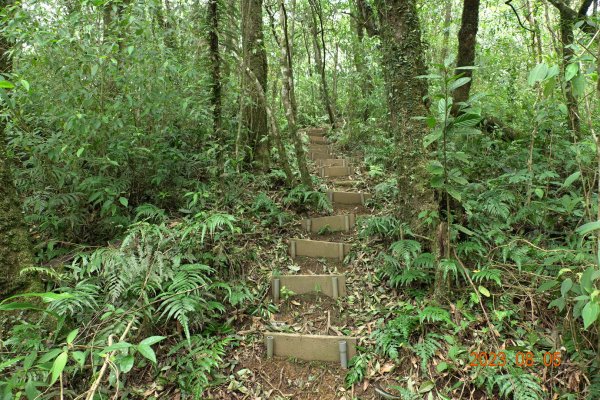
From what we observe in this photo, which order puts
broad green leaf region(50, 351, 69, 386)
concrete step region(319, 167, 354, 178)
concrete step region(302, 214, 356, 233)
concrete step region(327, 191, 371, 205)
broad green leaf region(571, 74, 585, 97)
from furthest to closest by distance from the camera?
concrete step region(319, 167, 354, 178)
concrete step region(327, 191, 371, 205)
concrete step region(302, 214, 356, 233)
broad green leaf region(571, 74, 585, 97)
broad green leaf region(50, 351, 69, 386)

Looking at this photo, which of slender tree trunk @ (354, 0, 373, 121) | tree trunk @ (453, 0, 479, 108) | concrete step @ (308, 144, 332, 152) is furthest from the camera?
slender tree trunk @ (354, 0, 373, 121)

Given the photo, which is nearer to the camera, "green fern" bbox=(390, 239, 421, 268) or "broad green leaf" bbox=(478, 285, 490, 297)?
"broad green leaf" bbox=(478, 285, 490, 297)

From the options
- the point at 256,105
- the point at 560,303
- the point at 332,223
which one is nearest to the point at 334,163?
the point at 256,105

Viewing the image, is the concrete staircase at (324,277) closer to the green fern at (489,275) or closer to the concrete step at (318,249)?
the concrete step at (318,249)

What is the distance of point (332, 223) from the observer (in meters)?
5.39

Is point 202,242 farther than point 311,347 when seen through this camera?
Yes

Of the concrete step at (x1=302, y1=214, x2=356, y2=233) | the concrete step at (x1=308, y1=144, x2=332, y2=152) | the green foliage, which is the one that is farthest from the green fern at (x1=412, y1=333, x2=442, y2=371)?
the concrete step at (x1=308, y1=144, x2=332, y2=152)

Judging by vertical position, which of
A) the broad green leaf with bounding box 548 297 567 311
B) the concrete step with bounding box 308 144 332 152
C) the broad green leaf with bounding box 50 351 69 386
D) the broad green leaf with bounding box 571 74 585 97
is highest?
the broad green leaf with bounding box 571 74 585 97

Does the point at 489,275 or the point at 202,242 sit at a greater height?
the point at 202,242

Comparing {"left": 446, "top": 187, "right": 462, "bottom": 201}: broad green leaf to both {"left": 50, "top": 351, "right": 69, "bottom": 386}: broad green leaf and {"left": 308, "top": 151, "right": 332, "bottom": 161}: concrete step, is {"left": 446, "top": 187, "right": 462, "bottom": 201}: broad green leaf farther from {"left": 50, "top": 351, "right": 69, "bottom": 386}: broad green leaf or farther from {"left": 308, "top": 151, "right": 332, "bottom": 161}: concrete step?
{"left": 308, "top": 151, "right": 332, "bottom": 161}: concrete step

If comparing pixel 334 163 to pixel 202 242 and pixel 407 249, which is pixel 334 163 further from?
pixel 202 242

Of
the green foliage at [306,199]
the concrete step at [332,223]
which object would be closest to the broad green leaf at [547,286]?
the concrete step at [332,223]

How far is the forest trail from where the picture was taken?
3289mm

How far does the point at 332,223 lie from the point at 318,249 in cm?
69
